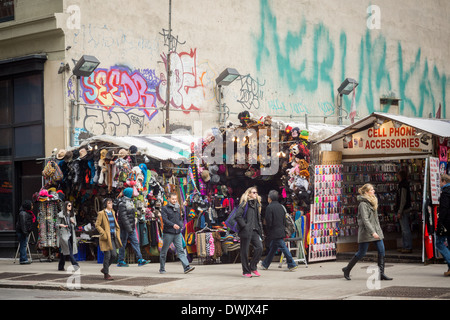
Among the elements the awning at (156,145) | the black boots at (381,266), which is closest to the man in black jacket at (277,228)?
the black boots at (381,266)

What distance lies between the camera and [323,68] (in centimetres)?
2953

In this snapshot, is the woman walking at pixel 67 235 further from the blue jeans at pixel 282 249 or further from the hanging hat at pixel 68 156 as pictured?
the blue jeans at pixel 282 249

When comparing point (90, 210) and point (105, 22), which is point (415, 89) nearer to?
point (105, 22)

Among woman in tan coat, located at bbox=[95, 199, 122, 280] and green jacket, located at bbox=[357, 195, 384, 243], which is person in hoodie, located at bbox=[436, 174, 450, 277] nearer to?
green jacket, located at bbox=[357, 195, 384, 243]

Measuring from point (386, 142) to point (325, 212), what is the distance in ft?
7.16

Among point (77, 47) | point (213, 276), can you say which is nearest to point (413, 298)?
point (213, 276)

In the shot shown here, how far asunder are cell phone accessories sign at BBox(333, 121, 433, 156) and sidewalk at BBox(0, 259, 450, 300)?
8.49 ft

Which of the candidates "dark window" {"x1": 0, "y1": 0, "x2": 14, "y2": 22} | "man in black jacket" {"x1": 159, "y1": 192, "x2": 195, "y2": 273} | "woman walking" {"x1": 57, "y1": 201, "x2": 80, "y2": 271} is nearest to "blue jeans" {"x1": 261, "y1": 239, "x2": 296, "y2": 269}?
"man in black jacket" {"x1": 159, "y1": 192, "x2": 195, "y2": 273}

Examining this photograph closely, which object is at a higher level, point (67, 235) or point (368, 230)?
point (368, 230)

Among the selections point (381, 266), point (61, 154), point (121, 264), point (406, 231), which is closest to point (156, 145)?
point (61, 154)

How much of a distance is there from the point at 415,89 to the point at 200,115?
46.0ft

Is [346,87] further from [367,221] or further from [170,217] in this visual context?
[367,221]

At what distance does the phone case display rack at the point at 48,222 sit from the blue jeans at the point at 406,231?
8768 millimetres

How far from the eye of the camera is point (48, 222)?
61.9 ft
